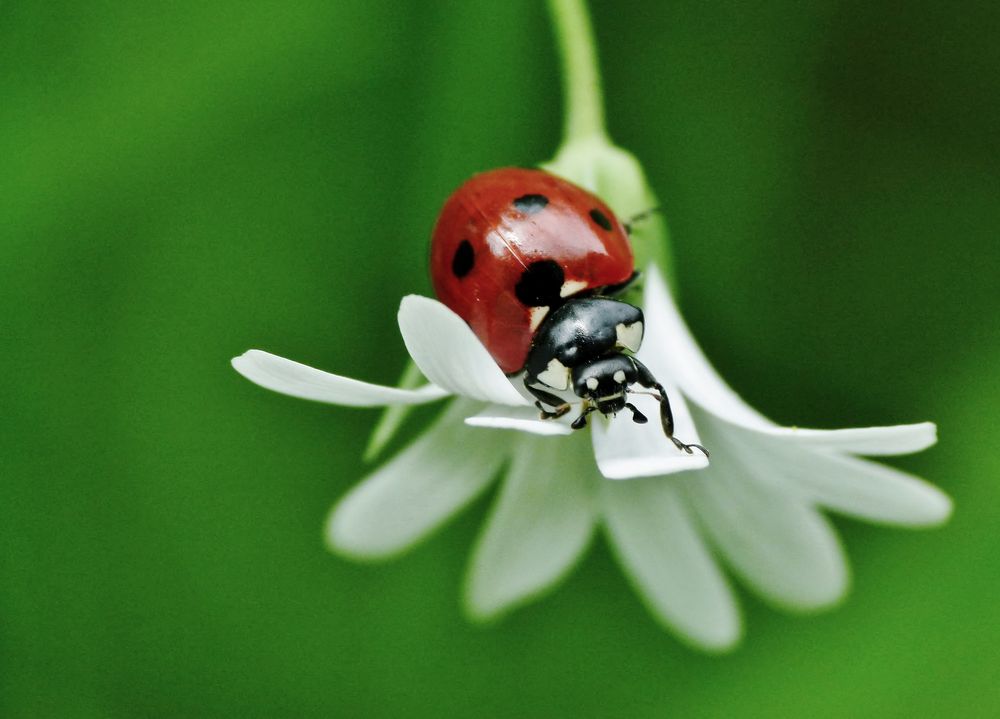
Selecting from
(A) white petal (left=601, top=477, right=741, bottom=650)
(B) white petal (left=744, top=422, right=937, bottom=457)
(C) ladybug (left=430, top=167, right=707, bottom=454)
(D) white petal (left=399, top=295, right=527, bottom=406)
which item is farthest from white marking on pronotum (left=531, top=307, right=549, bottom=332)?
(A) white petal (left=601, top=477, right=741, bottom=650)

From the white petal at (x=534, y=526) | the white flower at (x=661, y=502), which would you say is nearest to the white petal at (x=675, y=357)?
the white flower at (x=661, y=502)

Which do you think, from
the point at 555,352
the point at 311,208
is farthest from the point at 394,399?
the point at 311,208

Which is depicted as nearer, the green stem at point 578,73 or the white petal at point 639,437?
the white petal at point 639,437

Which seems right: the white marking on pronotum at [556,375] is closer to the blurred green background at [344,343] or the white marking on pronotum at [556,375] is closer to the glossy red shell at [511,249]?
the glossy red shell at [511,249]

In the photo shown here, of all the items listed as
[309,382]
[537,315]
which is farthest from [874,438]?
[309,382]

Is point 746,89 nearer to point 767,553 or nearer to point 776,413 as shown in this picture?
point 776,413

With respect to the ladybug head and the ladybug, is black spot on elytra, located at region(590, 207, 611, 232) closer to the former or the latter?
the ladybug
